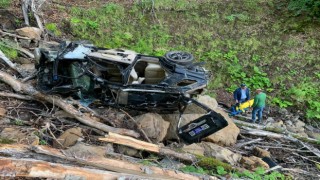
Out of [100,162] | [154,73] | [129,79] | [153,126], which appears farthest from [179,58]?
[100,162]

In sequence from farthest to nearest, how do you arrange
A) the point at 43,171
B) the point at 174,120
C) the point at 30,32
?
the point at 30,32
the point at 174,120
the point at 43,171

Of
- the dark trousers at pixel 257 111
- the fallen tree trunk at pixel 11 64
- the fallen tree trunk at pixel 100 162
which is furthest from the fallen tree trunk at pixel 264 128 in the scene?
the fallen tree trunk at pixel 11 64

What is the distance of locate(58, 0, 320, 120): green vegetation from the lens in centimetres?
1009

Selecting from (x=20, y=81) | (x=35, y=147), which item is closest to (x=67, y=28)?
(x=20, y=81)

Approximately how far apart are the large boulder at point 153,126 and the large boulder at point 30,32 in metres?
4.92

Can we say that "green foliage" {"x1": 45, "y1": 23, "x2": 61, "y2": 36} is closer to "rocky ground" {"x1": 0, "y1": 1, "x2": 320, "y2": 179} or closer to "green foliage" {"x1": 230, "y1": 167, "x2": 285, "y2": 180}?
"rocky ground" {"x1": 0, "y1": 1, "x2": 320, "y2": 179}

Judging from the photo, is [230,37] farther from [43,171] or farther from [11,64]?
[43,171]

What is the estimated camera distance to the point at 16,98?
6707 millimetres

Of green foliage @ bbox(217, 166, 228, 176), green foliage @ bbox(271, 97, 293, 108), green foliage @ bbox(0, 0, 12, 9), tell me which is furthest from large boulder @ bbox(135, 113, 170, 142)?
green foliage @ bbox(0, 0, 12, 9)

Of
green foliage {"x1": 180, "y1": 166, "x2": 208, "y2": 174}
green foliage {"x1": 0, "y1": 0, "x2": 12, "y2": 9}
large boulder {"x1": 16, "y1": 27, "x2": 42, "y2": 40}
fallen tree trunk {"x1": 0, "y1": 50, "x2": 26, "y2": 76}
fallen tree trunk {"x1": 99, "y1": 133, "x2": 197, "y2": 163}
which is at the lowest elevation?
green foliage {"x1": 180, "y1": 166, "x2": 208, "y2": 174}

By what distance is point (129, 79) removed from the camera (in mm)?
6473

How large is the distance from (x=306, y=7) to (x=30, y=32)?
9764 mm

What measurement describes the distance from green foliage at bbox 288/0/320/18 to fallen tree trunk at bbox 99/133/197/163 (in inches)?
348

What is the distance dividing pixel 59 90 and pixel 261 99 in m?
4.76
